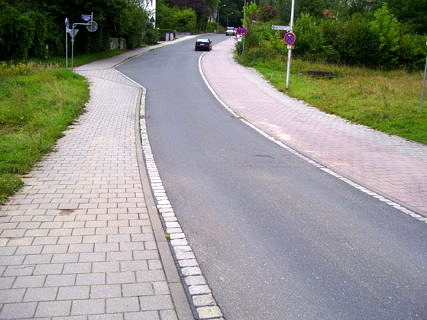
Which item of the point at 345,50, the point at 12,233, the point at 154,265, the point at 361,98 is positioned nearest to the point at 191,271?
the point at 154,265

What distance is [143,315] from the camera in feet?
13.6

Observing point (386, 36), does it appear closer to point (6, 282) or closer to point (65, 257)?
point (65, 257)

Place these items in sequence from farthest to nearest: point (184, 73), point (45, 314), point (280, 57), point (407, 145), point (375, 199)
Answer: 1. point (280, 57)
2. point (184, 73)
3. point (407, 145)
4. point (375, 199)
5. point (45, 314)

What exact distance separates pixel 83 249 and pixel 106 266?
1.78 ft

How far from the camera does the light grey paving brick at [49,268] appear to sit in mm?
4859

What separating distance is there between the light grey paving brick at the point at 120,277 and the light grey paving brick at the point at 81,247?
0.70 meters

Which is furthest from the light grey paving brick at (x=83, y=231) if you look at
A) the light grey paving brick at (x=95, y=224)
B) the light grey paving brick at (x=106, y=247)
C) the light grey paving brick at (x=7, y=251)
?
the light grey paving brick at (x=7, y=251)

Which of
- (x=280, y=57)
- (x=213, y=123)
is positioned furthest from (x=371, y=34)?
(x=213, y=123)

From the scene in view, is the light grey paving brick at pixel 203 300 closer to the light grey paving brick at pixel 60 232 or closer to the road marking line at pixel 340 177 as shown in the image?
the light grey paving brick at pixel 60 232

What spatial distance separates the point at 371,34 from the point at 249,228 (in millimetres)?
37659

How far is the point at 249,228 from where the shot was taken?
6.54m

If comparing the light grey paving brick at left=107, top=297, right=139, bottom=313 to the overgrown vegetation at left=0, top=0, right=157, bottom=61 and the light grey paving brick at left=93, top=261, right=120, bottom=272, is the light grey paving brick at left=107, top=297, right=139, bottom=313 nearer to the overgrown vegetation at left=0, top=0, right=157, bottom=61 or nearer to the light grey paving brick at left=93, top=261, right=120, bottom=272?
the light grey paving brick at left=93, top=261, right=120, bottom=272

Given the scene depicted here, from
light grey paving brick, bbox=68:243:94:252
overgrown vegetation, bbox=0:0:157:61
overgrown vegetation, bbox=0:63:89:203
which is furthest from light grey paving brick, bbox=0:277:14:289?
overgrown vegetation, bbox=0:0:157:61

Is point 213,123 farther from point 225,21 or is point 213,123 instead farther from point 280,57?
point 225,21
